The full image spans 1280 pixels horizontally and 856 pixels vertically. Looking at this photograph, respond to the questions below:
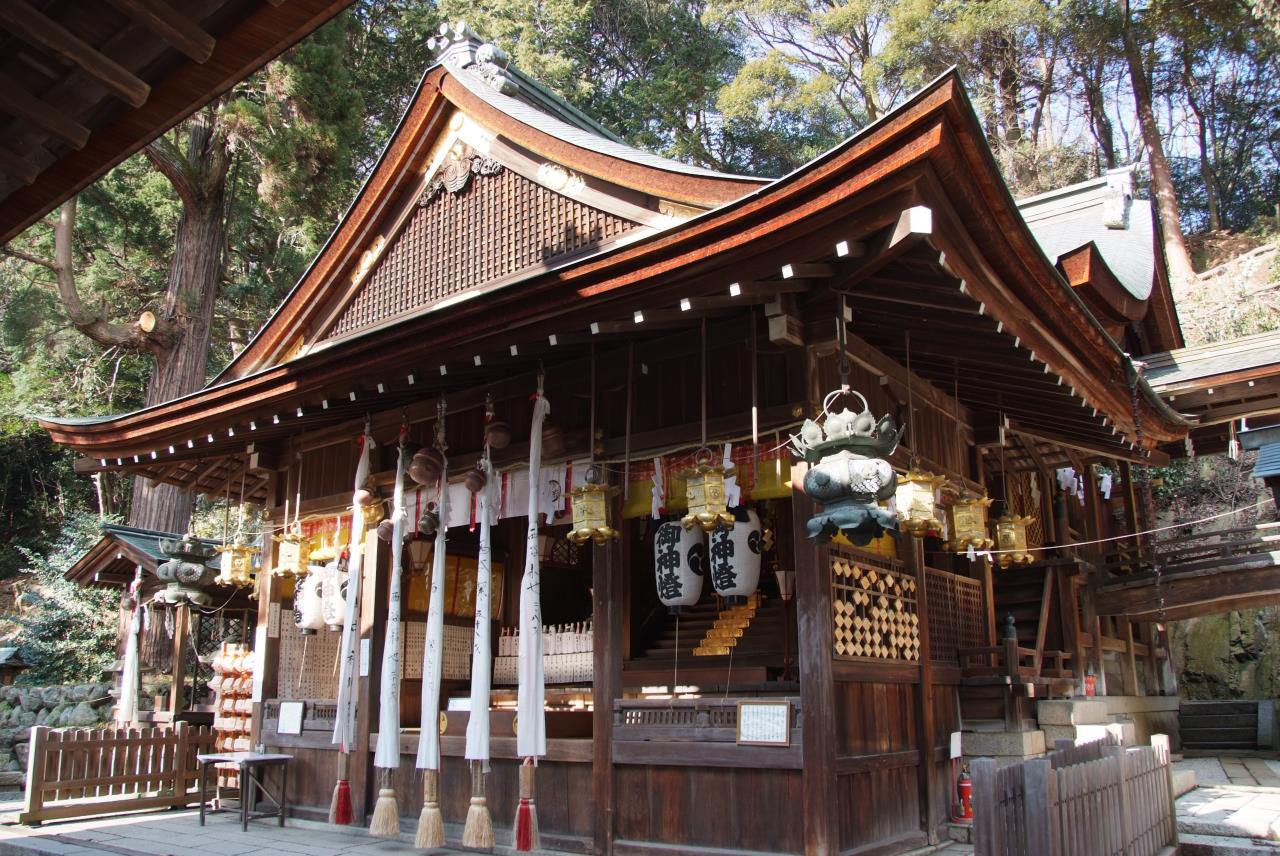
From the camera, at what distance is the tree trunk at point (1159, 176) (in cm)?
2661

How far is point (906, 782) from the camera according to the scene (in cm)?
784

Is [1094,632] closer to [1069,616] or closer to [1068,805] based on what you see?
[1069,616]

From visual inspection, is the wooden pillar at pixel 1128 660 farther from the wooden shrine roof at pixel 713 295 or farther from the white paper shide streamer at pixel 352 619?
the white paper shide streamer at pixel 352 619

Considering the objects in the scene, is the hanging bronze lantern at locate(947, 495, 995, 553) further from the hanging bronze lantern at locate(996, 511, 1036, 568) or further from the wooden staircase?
the wooden staircase

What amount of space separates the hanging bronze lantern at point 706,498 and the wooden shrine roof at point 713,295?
4.01ft

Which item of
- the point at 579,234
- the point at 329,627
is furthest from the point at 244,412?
the point at 579,234

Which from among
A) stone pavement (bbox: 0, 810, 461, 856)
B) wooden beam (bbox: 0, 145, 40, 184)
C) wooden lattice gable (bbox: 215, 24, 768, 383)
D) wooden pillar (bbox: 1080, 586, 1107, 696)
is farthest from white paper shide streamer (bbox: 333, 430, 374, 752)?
wooden pillar (bbox: 1080, 586, 1107, 696)

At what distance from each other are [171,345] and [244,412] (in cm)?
1254

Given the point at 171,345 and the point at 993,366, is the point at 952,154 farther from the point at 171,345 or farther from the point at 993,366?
the point at 171,345

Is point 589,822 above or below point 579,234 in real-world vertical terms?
below

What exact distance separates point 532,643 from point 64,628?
18109 millimetres

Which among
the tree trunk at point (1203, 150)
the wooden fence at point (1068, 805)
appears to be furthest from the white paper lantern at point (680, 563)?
the tree trunk at point (1203, 150)

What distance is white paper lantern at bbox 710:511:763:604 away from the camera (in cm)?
852

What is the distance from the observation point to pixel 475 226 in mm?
10602
